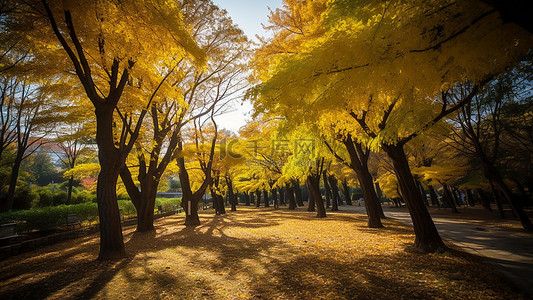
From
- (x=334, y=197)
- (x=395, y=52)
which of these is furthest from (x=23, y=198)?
(x=334, y=197)

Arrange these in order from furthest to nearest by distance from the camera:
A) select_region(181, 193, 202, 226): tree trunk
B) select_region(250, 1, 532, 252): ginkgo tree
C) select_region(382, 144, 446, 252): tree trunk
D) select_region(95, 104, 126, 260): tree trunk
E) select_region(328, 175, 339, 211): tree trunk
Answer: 1. select_region(328, 175, 339, 211): tree trunk
2. select_region(181, 193, 202, 226): tree trunk
3. select_region(95, 104, 126, 260): tree trunk
4. select_region(382, 144, 446, 252): tree trunk
5. select_region(250, 1, 532, 252): ginkgo tree

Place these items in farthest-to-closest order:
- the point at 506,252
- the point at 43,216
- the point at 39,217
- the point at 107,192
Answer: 1. the point at 43,216
2. the point at 39,217
3. the point at 107,192
4. the point at 506,252

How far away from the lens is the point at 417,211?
5680 mm

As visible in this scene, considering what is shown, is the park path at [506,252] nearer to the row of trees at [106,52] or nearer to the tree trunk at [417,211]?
the tree trunk at [417,211]

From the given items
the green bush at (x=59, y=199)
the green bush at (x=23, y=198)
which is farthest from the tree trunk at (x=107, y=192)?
the green bush at (x=59, y=199)

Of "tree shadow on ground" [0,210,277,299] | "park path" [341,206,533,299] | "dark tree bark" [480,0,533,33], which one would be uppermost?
"dark tree bark" [480,0,533,33]

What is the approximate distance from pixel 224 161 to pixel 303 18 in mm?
12464

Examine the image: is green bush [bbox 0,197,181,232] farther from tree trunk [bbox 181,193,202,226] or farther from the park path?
the park path

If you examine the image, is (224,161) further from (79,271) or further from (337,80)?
(337,80)

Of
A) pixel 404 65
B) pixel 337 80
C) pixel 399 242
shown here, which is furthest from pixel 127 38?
pixel 399 242

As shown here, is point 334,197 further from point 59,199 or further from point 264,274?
point 59,199

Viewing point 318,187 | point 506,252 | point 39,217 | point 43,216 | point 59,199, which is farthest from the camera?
point 59,199

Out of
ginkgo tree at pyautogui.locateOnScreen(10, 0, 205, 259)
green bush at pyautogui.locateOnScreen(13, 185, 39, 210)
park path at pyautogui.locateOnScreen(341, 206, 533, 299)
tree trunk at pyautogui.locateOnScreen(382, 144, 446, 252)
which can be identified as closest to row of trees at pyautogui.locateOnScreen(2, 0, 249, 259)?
ginkgo tree at pyautogui.locateOnScreen(10, 0, 205, 259)

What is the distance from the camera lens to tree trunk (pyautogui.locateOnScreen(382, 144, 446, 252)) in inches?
213
